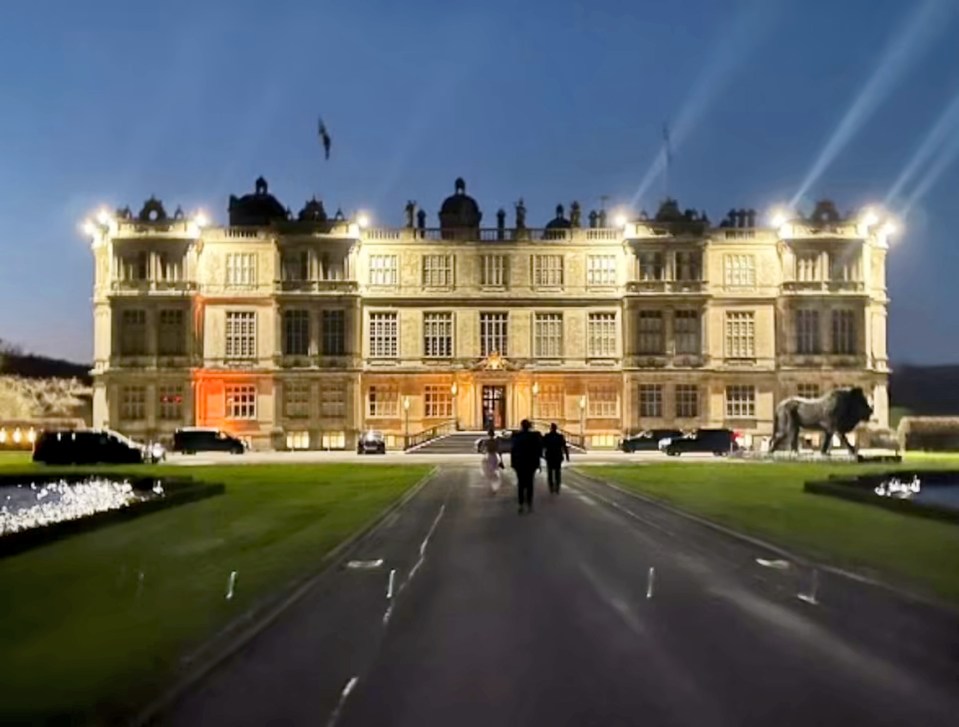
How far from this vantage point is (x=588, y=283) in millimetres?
91812

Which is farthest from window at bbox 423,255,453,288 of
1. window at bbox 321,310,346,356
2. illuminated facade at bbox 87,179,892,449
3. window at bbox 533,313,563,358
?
window at bbox 533,313,563,358

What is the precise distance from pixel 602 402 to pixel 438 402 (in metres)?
11.6

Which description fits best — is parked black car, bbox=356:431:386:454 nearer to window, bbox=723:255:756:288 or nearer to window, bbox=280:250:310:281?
window, bbox=280:250:310:281

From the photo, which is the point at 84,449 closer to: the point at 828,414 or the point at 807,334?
the point at 828,414

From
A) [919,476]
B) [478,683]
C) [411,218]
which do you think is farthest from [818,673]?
[411,218]

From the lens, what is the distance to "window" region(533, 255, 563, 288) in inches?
3610

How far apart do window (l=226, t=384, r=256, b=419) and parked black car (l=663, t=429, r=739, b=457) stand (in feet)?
100

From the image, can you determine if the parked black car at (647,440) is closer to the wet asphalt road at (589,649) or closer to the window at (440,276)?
the window at (440,276)

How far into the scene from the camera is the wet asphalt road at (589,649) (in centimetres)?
966

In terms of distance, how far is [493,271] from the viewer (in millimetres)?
91875

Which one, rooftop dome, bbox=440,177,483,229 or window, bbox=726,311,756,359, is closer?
window, bbox=726,311,756,359

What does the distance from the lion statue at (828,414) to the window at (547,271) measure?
30589 mm

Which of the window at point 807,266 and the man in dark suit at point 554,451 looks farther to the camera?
the window at point 807,266

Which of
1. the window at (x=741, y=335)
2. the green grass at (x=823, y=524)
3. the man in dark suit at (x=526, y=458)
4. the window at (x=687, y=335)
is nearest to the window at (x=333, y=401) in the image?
the window at (x=687, y=335)
